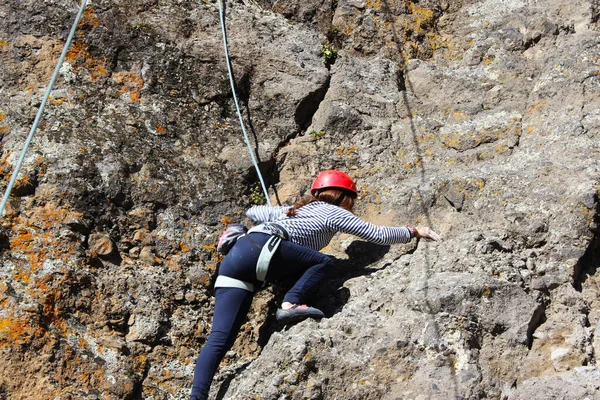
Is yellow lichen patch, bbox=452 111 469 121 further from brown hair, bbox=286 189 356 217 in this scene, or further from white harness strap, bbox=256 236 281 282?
white harness strap, bbox=256 236 281 282

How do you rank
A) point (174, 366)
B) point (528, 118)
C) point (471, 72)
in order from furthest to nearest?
point (471, 72) → point (528, 118) → point (174, 366)

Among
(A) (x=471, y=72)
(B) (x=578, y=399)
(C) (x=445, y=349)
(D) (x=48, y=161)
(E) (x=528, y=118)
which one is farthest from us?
(A) (x=471, y=72)

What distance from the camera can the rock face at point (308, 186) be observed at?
4.22 m

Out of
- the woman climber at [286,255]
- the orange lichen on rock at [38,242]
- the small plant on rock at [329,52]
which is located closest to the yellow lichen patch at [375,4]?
Result: the small plant on rock at [329,52]

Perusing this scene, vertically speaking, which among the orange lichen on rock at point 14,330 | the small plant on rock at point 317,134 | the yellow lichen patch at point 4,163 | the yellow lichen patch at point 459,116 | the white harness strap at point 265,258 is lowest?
the orange lichen on rock at point 14,330

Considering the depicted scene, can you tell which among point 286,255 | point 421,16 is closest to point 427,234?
point 286,255

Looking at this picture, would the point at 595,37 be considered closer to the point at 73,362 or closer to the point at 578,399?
the point at 578,399

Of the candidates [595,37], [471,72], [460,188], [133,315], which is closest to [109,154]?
[133,315]

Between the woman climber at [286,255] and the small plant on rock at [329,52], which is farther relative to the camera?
the small plant on rock at [329,52]

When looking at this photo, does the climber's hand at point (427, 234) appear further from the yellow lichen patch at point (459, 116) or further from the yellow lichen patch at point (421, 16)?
the yellow lichen patch at point (421, 16)

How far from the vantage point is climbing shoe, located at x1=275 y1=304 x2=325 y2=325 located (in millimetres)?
4539

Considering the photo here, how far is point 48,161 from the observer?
512 cm

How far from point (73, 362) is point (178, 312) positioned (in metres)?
0.81

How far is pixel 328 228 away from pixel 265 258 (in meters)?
0.58
